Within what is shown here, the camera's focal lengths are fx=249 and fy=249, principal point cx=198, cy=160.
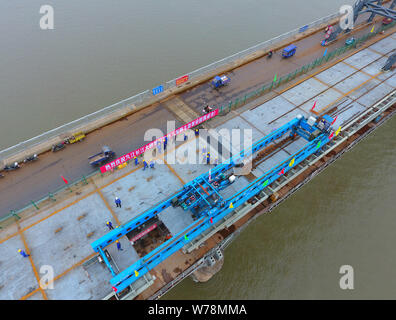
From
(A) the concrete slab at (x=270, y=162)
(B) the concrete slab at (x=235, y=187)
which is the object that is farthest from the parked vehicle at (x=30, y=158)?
(A) the concrete slab at (x=270, y=162)

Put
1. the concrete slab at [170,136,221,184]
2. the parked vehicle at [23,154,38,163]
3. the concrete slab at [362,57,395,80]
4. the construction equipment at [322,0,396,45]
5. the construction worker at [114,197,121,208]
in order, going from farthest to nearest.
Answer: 1. the construction equipment at [322,0,396,45]
2. the concrete slab at [362,57,395,80]
3. the concrete slab at [170,136,221,184]
4. the parked vehicle at [23,154,38,163]
5. the construction worker at [114,197,121,208]

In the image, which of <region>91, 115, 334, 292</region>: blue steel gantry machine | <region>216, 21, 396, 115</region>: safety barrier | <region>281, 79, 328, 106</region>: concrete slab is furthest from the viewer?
<region>281, 79, 328, 106</region>: concrete slab

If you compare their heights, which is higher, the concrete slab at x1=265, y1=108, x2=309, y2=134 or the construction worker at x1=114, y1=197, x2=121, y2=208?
the construction worker at x1=114, y1=197, x2=121, y2=208

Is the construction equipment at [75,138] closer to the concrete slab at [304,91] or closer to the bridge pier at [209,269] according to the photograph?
the bridge pier at [209,269]

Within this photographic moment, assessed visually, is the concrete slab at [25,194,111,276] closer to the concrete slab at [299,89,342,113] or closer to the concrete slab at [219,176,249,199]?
the concrete slab at [219,176,249,199]

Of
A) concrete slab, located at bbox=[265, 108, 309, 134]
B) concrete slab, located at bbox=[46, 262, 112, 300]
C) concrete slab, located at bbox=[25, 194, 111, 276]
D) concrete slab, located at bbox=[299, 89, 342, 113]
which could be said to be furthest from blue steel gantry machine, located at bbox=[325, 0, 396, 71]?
concrete slab, located at bbox=[46, 262, 112, 300]

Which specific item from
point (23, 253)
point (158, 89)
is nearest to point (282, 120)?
point (158, 89)

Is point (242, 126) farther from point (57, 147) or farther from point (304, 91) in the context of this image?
point (57, 147)
